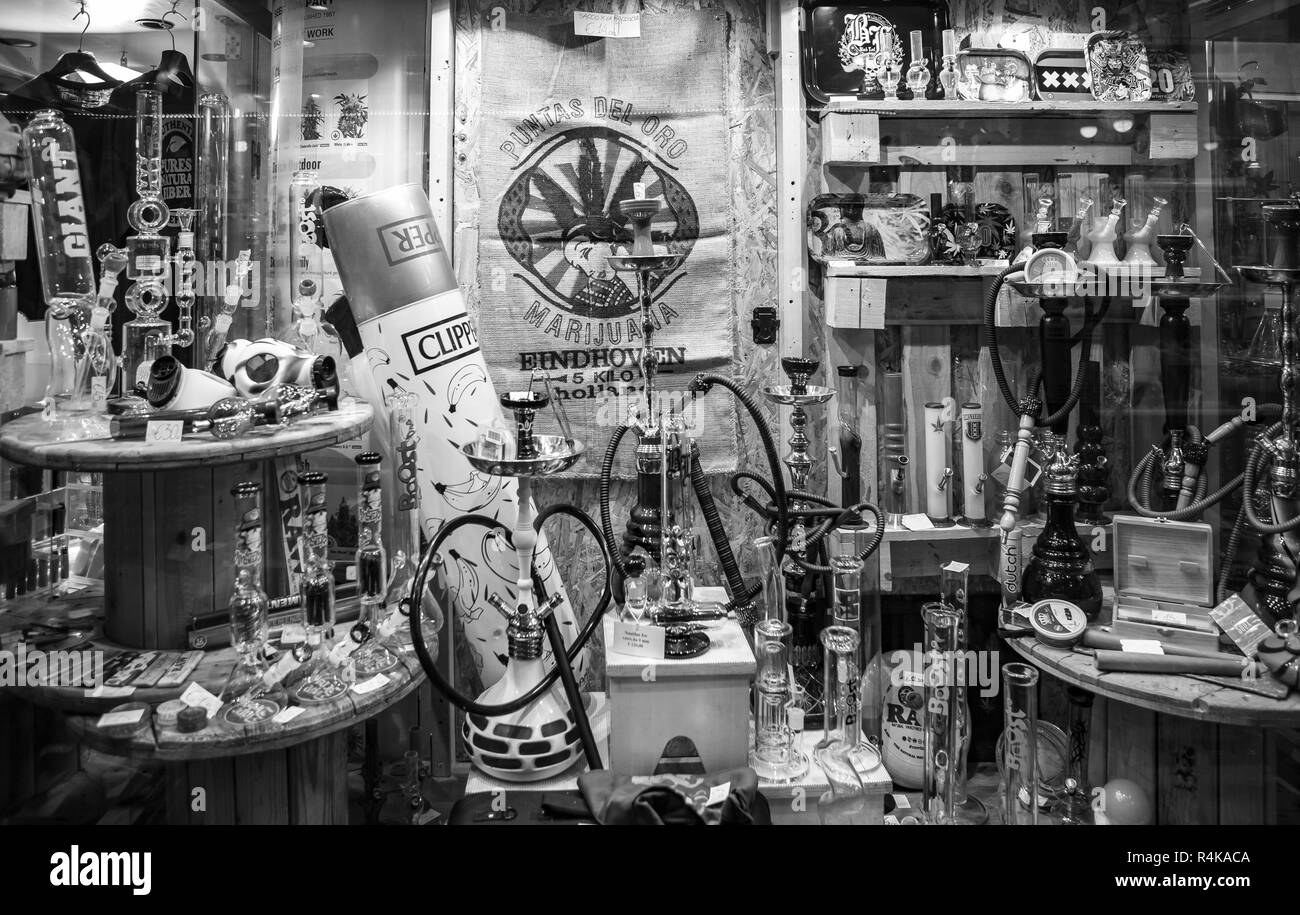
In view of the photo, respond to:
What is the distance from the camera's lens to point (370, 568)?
239 cm

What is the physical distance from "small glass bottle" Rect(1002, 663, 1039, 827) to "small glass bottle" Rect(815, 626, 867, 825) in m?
0.36

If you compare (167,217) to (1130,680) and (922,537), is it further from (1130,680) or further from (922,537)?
(1130,680)

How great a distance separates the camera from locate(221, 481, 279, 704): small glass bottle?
7.03 feet

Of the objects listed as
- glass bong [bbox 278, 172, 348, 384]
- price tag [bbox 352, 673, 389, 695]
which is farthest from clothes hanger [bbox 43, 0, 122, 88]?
price tag [bbox 352, 673, 389, 695]

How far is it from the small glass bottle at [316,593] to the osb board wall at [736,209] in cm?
86

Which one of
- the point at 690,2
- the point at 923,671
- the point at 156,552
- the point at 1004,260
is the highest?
the point at 690,2

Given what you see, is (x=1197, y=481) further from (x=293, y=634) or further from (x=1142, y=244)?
(x=293, y=634)

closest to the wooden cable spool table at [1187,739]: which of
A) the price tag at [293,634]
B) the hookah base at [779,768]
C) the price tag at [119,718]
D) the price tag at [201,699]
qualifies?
the hookah base at [779,768]

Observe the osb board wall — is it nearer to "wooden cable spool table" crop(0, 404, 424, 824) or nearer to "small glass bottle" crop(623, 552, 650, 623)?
"small glass bottle" crop(623, 552, 650, 623)

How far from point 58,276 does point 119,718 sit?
3.32 ft

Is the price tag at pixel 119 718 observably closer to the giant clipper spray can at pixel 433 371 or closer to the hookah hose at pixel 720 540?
the giant clipper spray can at pixel 433 371
